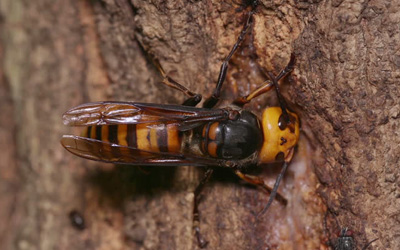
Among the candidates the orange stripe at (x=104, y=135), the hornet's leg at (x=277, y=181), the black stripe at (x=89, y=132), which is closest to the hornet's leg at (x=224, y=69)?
the hornet's leg at (x=277, y=181)

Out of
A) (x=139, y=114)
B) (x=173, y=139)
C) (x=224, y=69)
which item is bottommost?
(x=173, y=139)

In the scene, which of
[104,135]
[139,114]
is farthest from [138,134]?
[104,135]

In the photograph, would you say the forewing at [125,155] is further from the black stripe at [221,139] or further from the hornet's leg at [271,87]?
the hornet's leg at [271,87]

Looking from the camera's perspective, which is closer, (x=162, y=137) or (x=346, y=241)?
(x=346, y=241)

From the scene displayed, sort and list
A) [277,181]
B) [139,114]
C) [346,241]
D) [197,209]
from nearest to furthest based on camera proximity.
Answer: [346,241]
[277,181]
[139,114]
[197,209]

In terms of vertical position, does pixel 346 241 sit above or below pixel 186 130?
below

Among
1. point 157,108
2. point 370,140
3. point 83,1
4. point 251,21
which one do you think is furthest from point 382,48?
point 83,1

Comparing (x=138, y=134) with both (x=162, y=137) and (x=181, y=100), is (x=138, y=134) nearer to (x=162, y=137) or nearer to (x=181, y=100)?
(x=162, y=137)
